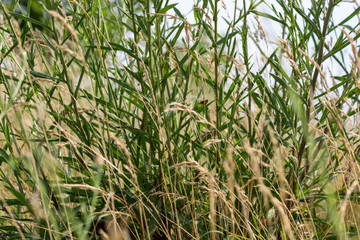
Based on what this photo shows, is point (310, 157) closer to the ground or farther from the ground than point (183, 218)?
farther from the ground

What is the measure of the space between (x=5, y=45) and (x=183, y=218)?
92 centimetres

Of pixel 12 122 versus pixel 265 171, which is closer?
pixel 12 122

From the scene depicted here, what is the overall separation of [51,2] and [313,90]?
934 millimetres

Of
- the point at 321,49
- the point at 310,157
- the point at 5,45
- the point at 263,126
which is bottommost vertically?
the point at 310,157

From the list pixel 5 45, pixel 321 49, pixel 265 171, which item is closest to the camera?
pixel 321 49

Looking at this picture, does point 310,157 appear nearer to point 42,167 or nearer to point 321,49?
point 321,49

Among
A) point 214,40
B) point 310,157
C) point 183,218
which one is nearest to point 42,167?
point 183,218

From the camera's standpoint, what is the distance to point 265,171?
5.49 ft

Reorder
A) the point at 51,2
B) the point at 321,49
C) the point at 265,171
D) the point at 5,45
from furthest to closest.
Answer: the point at 265,171 → the point at 5,45 → the point at 321,49 → the point at 51,2

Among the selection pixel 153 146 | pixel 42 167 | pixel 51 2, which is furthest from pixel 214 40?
pixel 42 167

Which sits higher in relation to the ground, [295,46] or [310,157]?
[295,46]

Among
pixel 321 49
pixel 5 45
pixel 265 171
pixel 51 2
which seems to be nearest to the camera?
pixel 51 2

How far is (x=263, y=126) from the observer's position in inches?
57.7

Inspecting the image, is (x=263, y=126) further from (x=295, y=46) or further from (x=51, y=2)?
(x=51, y=2)
